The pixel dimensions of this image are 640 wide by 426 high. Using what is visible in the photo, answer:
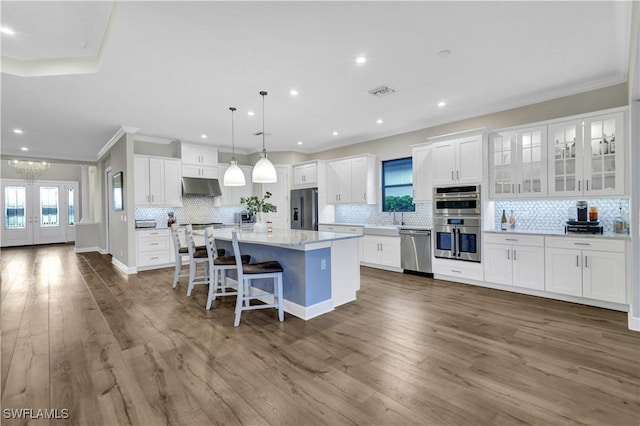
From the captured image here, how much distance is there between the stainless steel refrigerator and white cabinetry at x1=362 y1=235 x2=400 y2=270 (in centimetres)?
152

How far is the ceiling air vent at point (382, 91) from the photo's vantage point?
13.1 ft

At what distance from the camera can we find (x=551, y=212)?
436cm

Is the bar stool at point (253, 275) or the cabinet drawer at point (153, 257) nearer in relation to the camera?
the bar stool at point (253, 275)

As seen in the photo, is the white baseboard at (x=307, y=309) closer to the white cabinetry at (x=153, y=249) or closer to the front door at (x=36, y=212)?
the white cabinetry at (x=153, y=249)

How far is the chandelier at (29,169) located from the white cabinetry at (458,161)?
11825mm

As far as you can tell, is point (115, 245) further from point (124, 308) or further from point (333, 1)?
point (333, 1)

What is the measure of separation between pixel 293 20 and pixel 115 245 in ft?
22.2

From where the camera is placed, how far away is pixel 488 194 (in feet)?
15.4

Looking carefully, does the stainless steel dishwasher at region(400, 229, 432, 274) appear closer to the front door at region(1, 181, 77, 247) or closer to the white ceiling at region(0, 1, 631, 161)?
the white ceiling at region(0, 1, 631, 161)

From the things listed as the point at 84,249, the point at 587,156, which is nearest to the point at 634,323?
the point at 587,156

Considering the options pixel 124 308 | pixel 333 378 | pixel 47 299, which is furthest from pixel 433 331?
pixel 47 299

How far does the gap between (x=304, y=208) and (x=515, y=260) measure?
14.8ft

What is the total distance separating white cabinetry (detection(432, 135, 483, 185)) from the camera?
15.5 feet

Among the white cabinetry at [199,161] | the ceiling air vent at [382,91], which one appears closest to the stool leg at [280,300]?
the ceiling air vent at [382,91]
